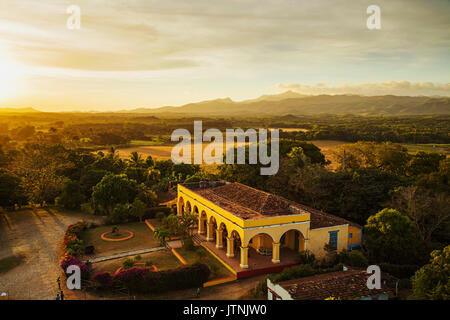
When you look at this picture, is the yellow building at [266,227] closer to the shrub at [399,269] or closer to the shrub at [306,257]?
the shrub at [306,257]

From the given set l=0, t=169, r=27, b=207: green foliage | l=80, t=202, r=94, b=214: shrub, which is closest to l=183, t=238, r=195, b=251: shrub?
l=80, t=202, r=94, b=214: shrub

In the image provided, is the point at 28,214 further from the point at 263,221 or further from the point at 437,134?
the point at 437,134

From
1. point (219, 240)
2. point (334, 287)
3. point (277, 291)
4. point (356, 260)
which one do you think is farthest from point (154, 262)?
point (356, 260)

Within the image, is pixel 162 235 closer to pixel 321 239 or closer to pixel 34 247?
pixel 34 247

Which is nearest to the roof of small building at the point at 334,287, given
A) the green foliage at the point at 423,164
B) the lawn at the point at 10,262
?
the lawn at the point at 10,262

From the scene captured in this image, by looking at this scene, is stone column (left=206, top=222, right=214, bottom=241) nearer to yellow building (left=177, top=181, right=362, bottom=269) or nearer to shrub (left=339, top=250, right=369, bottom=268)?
yellow building (left=177, top=181, right=362, bottom=269)

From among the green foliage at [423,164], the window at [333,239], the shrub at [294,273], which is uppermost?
the green foliage at [423,164]

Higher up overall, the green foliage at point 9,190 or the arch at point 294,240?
the green foliage at point 9,190
